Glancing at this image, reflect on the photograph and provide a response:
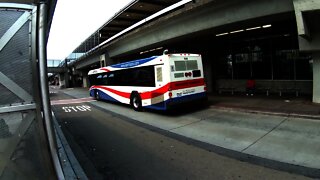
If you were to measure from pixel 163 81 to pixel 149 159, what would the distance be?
649 cm

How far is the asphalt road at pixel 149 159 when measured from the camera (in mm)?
5750

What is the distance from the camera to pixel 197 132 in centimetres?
941

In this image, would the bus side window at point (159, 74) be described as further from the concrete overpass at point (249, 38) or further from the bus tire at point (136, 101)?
the concrete overpass at point (249, 38)

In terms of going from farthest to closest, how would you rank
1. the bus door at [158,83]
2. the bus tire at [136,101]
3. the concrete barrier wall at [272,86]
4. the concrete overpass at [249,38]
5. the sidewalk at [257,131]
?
the concrete barrier wall at [272,86]
the bus tire at [136,101]
the bus door at [158,83]
the concrete overpass at [249,38]
the sidewalk at [257,131]

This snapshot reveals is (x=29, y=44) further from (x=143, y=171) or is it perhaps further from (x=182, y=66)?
(x=182, y=66)

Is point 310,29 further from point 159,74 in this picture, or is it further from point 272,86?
point 272,86

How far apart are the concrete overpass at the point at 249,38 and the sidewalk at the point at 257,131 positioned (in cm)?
293

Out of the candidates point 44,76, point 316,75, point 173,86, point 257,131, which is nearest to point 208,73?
point 173,86

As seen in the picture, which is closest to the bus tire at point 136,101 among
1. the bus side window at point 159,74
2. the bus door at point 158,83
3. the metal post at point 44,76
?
the bus door at point 158,83

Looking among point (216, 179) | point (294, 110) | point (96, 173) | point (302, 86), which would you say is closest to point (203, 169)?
point (216, 179)

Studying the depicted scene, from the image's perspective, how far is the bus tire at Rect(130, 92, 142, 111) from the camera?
1530 centimetres

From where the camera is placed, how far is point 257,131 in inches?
349

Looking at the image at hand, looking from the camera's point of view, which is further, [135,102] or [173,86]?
[135,102]

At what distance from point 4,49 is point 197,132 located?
718cm
